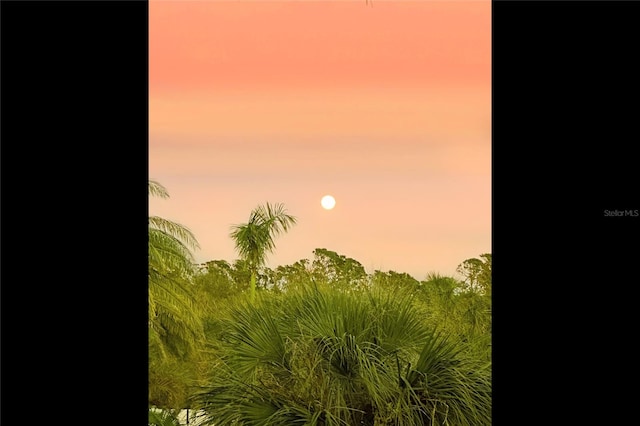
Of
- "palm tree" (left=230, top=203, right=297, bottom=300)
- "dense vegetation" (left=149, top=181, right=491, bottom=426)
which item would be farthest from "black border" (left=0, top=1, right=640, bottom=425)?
"palm tree" (left=230, top=203, right=297, bottom=300)

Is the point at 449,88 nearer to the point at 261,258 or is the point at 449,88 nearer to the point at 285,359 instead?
the point at 261,258

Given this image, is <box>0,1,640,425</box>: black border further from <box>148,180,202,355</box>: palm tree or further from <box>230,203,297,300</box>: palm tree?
<box>230,203,297,300</box>: palm tree

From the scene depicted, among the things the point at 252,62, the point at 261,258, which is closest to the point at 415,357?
the point at 261,258

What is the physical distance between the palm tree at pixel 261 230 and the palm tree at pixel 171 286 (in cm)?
258

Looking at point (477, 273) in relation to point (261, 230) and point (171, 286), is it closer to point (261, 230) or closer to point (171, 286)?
point (261, 230)

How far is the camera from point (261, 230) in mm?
9695

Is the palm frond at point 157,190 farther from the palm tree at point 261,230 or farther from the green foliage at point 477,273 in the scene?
the green foliage at point 477,273

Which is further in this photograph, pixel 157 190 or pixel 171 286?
pixel 157 190

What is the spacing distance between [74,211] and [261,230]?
888 centimetres

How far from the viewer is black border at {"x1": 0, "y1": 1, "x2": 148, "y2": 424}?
2.59ft

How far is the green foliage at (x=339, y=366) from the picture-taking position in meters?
3.54
